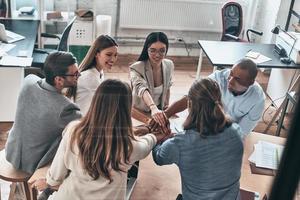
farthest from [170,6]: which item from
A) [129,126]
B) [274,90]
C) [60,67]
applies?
[129,126]

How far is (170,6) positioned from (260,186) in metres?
2.71

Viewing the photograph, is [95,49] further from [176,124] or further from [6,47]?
[6,47]

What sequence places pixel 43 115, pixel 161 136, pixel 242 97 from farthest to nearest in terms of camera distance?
1. pixel 242 97
2. pixel 161 136
3. pixel 43 115

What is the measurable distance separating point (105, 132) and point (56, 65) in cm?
42

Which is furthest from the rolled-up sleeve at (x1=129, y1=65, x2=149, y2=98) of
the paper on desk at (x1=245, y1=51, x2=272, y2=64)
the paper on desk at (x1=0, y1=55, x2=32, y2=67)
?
the paper on desk at (x1=245, y1=51, x2=272, y2=64)

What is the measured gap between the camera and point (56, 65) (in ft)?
5.02

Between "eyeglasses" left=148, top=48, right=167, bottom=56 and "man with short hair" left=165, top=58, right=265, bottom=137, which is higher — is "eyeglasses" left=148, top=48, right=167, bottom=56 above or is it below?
above

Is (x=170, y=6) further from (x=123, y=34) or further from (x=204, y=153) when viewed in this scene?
(x=204, y=153)

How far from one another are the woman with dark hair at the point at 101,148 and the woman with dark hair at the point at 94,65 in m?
0.49

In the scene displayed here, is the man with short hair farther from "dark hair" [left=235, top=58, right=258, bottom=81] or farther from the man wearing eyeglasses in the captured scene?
the man wearing eyeglasses

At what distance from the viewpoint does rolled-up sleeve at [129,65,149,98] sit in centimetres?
189

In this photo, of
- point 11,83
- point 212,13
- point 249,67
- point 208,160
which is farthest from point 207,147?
point 212,13

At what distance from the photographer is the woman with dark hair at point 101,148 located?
124cm

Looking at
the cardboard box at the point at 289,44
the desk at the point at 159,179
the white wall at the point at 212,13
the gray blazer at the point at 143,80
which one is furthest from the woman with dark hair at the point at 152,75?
the white wall at the point at 212,13
